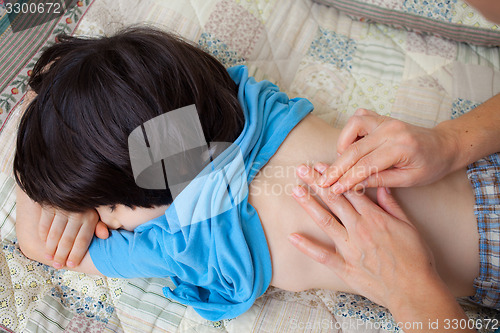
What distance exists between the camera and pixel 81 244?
95 cm

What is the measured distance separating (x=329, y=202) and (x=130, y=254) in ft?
1.53

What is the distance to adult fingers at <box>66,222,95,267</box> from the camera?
3.11 feet

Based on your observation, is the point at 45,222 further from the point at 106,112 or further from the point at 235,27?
the point at 235,27

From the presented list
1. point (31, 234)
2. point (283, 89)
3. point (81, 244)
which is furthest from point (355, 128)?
point (31, 234)

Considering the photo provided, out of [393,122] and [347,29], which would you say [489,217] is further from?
[347,29]

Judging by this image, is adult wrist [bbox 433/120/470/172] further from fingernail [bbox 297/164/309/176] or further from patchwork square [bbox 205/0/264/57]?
patchwork square [bbox 205/0/264/57]

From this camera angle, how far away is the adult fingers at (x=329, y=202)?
82 cm

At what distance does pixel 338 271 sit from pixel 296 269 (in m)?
0.10

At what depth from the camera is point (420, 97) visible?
1.22 meters

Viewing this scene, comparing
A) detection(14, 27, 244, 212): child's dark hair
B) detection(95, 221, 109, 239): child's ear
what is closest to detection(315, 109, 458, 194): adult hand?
detection(14, 27, 244, 212): child's dark hair

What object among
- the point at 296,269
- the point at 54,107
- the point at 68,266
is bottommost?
the point at 68,266

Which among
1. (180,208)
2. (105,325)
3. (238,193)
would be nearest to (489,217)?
(238,193)

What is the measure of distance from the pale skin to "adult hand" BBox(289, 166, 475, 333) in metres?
0.04

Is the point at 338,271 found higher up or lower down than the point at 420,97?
lower down
